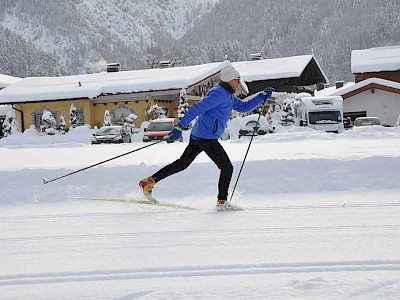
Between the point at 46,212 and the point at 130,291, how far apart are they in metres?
3.38

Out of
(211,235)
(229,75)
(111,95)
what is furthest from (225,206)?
(111,95)

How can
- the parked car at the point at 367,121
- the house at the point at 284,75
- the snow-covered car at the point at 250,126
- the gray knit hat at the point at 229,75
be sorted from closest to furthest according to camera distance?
the gray knit hat at the point at 229,75, the snow-covered car at the point at 250,126, the parked car at the point at 367,121, the house at the point at 284,75

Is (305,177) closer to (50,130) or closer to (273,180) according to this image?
(273,180)

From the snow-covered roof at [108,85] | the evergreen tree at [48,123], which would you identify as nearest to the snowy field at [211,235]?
the snow-covered roof at [108,85]

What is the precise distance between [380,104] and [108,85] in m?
17.2

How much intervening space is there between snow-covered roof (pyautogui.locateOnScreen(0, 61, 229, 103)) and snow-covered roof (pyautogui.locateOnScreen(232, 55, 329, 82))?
4.70m

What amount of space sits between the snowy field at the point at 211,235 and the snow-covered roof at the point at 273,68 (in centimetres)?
3512

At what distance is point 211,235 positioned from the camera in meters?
4.41

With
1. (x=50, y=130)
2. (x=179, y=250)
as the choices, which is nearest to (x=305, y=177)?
(x=179, y=250)

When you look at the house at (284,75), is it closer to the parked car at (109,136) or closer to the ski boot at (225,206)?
the parked car at (109,136)

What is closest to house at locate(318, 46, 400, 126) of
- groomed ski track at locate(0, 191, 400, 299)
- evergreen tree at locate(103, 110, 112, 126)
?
evergreen tree at locate(103, 110, 112, 126)

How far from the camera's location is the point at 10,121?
38.2 m

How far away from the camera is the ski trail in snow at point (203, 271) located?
3297mm

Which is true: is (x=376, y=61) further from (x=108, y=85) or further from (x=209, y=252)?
(x=209, y=252)
